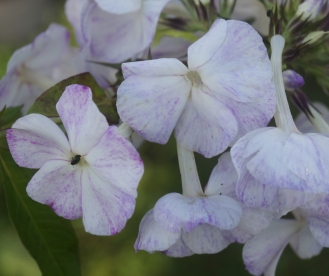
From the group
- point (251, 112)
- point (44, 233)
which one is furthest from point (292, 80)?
point (44, 233)

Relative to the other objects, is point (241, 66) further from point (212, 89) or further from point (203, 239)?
point (203, 239)

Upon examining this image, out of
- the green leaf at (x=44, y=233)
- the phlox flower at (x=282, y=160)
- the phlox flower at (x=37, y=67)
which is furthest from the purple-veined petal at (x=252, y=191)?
the phlox flower at (x=37, y=67)

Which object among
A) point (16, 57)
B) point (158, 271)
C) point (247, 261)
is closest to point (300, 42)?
point (247, 261)

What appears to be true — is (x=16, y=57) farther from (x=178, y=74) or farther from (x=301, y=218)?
(x=301, y=218)

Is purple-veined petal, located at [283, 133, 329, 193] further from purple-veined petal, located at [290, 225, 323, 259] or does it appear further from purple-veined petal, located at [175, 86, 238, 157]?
purple-veined petal, located at [290, 225, 323, 259]

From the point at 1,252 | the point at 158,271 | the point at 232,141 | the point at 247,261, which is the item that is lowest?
the point at 158,271

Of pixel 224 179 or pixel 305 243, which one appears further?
pixel 305 243
